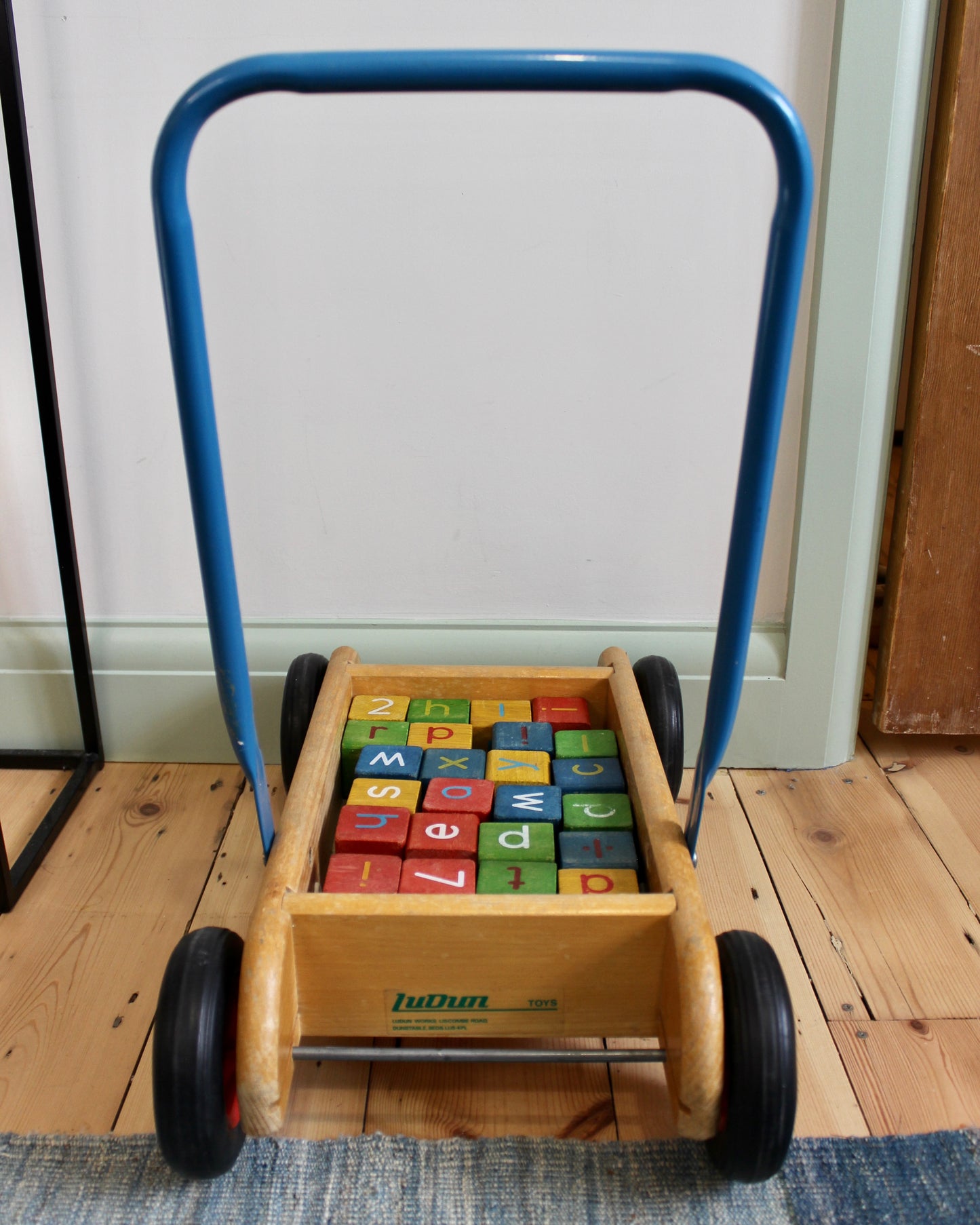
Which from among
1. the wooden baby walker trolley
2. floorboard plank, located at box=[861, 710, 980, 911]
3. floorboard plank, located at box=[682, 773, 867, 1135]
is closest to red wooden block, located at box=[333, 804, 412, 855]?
the wooden baby walker trolley

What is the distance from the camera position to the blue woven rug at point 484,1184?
66cm

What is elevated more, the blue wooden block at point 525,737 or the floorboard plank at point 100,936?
the blue wooden block at point 525,737

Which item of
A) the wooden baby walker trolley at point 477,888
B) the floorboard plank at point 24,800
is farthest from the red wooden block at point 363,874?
the floorboard plank at point 24,800

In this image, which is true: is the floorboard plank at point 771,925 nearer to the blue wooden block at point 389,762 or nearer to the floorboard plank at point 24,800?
the blue wooden block at point 389,762

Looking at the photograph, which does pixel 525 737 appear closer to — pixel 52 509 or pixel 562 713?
pixel 562 713

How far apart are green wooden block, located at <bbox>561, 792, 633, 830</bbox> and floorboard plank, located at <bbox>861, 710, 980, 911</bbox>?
0.39 m

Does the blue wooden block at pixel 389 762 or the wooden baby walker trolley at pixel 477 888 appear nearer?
the wooden baby walker trolley at pixel 477 888

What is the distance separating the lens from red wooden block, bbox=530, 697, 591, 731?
97 cm

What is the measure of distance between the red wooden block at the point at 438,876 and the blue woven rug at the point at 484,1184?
0.18 metres

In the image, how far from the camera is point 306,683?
3.33 feet

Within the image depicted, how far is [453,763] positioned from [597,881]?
7.6 inches

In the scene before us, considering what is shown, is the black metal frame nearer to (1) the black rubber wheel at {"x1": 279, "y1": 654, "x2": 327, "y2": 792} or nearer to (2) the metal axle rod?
(1) the black rubber wheel at {"x1": 279, "y1": 654, "x2": 327, "y2": 792}

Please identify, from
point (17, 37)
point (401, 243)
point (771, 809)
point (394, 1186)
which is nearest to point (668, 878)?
point (394, 1186)

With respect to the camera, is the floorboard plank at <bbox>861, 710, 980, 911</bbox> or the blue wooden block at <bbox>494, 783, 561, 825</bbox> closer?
the blue wooden block at <bbox>494, 783, 561, 825</bbox>
